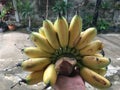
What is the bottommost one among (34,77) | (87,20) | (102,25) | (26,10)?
(102,25)

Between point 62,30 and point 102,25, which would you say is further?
point 102,25

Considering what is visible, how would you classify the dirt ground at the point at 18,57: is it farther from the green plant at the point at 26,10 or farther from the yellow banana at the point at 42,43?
the yellow banana at the point at 42,43

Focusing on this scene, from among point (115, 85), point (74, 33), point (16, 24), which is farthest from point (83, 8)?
point (74, 33)

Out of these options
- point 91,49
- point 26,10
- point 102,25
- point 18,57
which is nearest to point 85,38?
point 91,49

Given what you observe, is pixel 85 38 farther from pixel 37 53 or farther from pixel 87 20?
pixel 87 20

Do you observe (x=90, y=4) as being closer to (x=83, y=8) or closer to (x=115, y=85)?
(x=83, y=8)

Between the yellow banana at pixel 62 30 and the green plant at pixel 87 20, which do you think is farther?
the green plant at pixel 87 20

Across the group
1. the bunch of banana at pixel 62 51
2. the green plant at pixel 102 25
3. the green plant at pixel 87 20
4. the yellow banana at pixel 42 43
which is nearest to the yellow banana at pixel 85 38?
the bunch of banana at pixel 62 51
